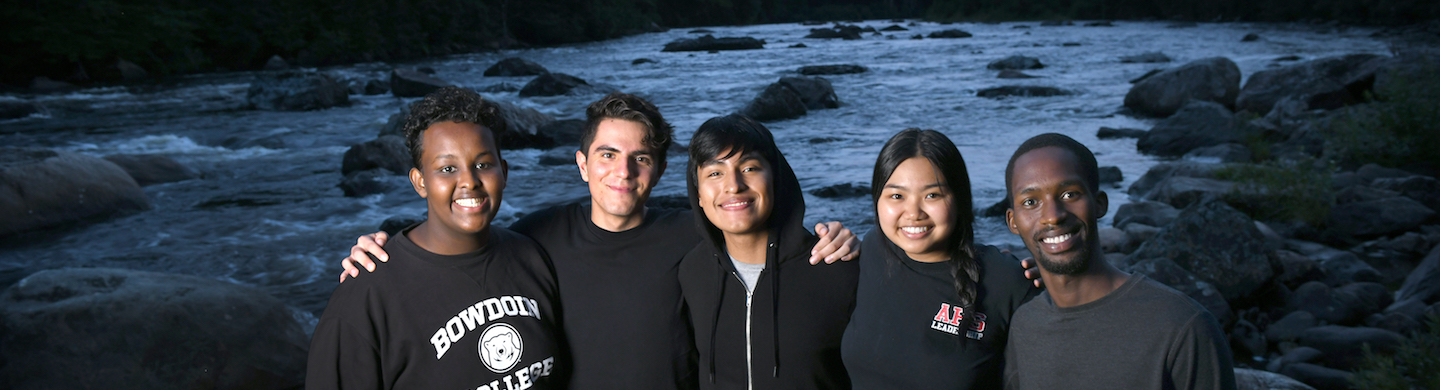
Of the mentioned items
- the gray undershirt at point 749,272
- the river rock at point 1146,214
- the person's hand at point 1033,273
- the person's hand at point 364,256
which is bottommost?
the river rock at point 1146,214

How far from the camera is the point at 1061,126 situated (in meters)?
13.9

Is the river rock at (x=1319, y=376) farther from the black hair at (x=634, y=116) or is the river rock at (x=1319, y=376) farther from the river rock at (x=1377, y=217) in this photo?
the black hair at (x=634, y=116)

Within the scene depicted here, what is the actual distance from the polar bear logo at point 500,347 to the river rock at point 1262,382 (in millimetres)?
3154

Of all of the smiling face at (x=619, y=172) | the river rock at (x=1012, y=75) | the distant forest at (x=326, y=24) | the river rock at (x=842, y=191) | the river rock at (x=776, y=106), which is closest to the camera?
the smiling face at (x=619, y=172)

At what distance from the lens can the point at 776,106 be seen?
15477 mm

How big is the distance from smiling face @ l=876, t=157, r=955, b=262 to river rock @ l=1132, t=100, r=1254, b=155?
10514mm

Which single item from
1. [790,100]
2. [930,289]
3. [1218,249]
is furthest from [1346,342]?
[790,100]

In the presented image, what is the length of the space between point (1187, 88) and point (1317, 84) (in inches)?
70.1

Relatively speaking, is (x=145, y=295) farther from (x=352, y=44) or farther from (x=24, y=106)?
(x=352, y=44)

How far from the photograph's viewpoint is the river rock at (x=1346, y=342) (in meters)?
4.80

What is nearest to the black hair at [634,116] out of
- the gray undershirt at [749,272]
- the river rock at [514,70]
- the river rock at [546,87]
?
the gray undershirt at [749,272]

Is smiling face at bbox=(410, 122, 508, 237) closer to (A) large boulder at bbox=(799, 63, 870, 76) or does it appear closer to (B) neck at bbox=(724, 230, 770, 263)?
(B) neck at bbox=(724, 230, 770, 263)

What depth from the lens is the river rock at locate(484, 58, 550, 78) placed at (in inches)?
940

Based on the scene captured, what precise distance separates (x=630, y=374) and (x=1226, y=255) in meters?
4.64
